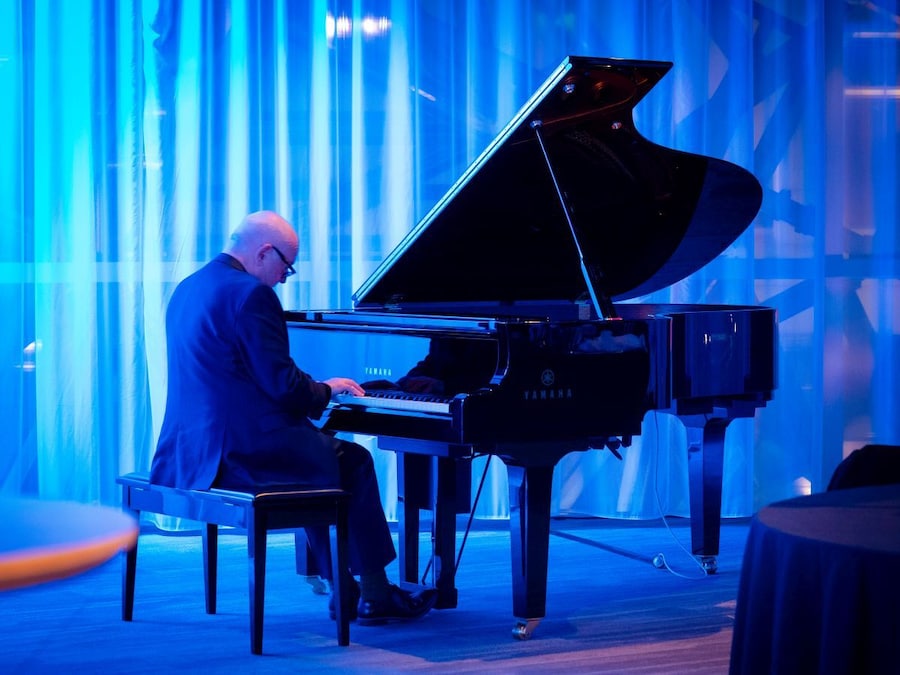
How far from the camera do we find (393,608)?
4070mm

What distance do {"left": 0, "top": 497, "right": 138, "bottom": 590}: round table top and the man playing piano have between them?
2.23m

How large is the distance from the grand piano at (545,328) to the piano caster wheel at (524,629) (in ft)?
0.04

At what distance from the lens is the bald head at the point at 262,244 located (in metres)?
4.01

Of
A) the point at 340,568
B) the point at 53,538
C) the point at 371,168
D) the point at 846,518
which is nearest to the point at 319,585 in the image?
the point at 340,568

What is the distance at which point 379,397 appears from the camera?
3.99 m

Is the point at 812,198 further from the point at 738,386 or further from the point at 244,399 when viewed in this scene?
the point at 244,399

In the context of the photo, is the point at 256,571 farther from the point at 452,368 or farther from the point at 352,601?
the point at 452,368

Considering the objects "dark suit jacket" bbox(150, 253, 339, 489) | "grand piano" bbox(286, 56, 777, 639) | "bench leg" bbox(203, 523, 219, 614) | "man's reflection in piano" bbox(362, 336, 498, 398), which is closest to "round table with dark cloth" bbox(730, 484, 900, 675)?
"grand piano" bbox(286, 56, 777, 639)

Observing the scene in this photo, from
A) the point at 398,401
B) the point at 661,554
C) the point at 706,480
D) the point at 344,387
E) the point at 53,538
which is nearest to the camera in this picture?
the point at 53,538

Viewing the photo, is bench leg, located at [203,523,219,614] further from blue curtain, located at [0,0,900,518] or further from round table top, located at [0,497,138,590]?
round table top, located at [0,497,138,590]

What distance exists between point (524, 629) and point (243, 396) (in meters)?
1.02

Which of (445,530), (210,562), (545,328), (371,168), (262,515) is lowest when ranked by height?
(210,562)

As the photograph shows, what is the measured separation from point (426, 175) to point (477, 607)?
7.14 ft

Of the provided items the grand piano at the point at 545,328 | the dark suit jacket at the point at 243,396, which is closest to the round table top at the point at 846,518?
the grand piano at the point at 545,328
